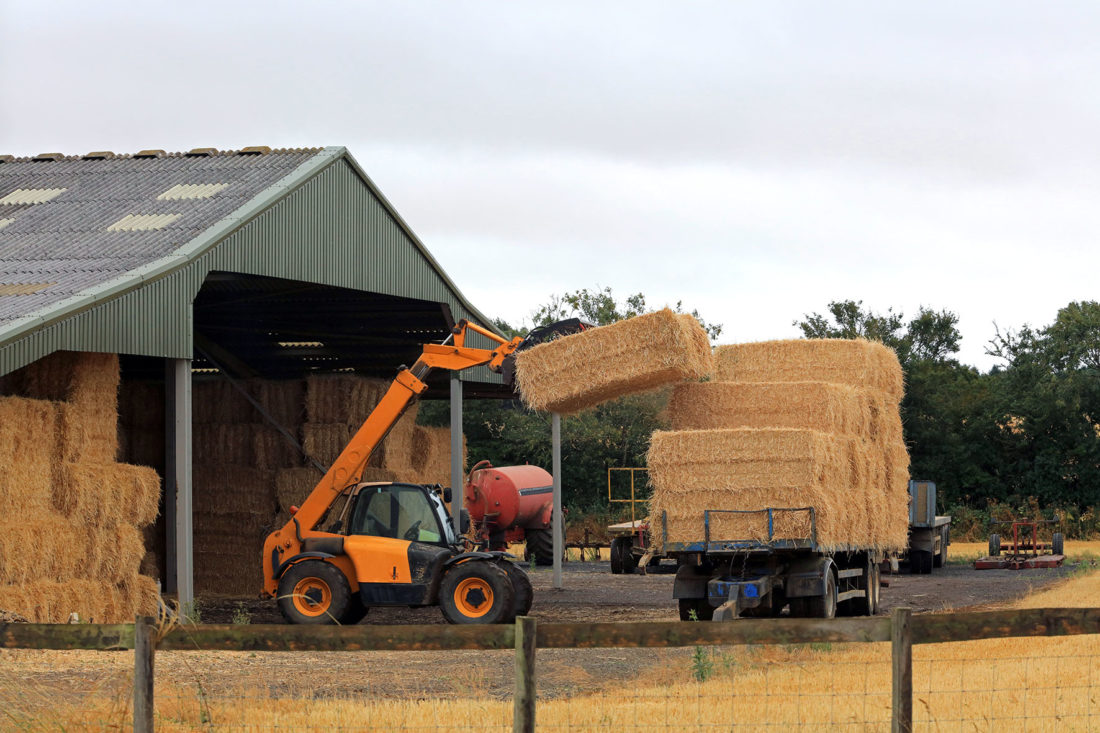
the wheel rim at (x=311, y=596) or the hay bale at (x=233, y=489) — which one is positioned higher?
the hay bale at (x=233, y=489)

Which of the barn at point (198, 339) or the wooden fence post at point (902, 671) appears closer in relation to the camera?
the wooden fence post at point (902, 671)

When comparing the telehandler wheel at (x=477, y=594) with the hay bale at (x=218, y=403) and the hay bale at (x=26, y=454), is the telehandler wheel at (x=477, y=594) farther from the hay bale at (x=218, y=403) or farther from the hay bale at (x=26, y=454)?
the hay bale at (x=218, y=403)

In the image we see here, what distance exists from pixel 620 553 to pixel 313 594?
13289mm

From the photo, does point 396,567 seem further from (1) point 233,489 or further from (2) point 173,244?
(1) point 233,489

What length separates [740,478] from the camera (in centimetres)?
1609

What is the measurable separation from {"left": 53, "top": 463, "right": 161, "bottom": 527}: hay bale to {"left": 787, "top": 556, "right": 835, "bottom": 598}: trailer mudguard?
24.6ft

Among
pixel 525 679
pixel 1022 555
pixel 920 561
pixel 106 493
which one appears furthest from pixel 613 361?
pixel 1022 555

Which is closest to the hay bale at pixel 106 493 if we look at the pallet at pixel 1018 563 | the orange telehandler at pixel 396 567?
the orange telehandler at pixel 396 567

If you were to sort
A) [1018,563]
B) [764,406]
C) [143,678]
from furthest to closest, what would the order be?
[1018,563] → [764,406] → [143,678]

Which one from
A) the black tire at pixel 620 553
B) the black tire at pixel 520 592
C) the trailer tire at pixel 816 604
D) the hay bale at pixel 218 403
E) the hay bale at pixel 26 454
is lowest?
the black tire at pixel 620 553

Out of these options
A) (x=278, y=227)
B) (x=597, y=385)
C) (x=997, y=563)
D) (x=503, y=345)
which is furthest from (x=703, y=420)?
(x=997, y=563)

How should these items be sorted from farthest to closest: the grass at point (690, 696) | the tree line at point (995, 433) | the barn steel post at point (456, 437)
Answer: the tree line at point (995, 433) → the barn steel post at point (456, 437) → the grass at point (690, 696)

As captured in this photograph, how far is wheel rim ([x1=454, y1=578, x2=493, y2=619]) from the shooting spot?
16422 millimetres

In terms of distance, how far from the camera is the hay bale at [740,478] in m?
16.0
